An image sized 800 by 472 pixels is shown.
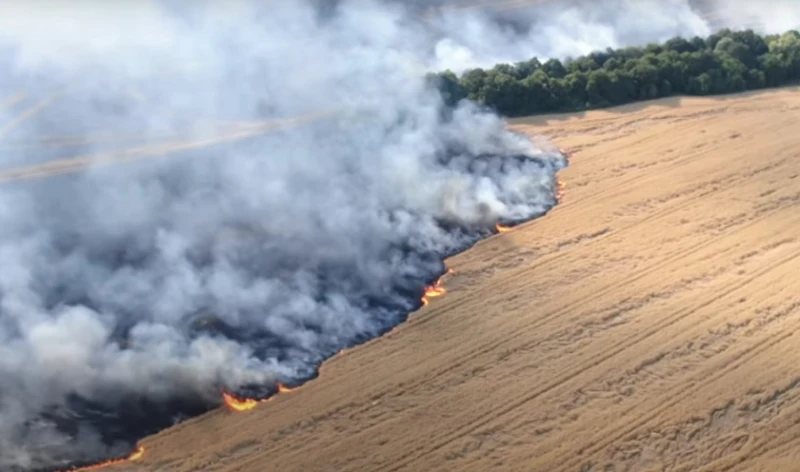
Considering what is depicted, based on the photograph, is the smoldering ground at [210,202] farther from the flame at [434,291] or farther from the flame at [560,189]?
the flame at [560,189]

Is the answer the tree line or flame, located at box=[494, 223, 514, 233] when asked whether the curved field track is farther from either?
the tree line

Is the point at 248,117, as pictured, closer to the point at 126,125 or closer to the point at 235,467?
the point at 126,125

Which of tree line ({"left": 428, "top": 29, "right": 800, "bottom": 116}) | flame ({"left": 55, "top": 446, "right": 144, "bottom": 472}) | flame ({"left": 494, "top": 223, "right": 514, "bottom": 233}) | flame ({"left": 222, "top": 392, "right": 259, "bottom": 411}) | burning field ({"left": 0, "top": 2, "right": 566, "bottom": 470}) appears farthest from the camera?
tree line ({"left": 428, "top": 29, "right": 800, "bottom": 116})

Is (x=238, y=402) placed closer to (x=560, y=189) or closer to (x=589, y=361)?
(x=589, y=361)

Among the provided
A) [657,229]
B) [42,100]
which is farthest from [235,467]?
[42,100]

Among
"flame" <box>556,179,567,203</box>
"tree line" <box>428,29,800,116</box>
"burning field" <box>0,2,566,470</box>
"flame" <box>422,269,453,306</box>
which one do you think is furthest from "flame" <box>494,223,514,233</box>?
"tree line" <box>428,29,800,116</box>

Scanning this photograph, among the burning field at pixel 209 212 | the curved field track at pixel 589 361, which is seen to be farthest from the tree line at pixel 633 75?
the curved field track at pixel 589 361

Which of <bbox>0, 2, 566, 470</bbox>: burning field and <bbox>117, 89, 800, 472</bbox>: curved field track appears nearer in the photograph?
<bbox>117, 89, 800, 472</bbox>: curved field track

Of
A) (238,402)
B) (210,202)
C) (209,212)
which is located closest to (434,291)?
(238,402)
